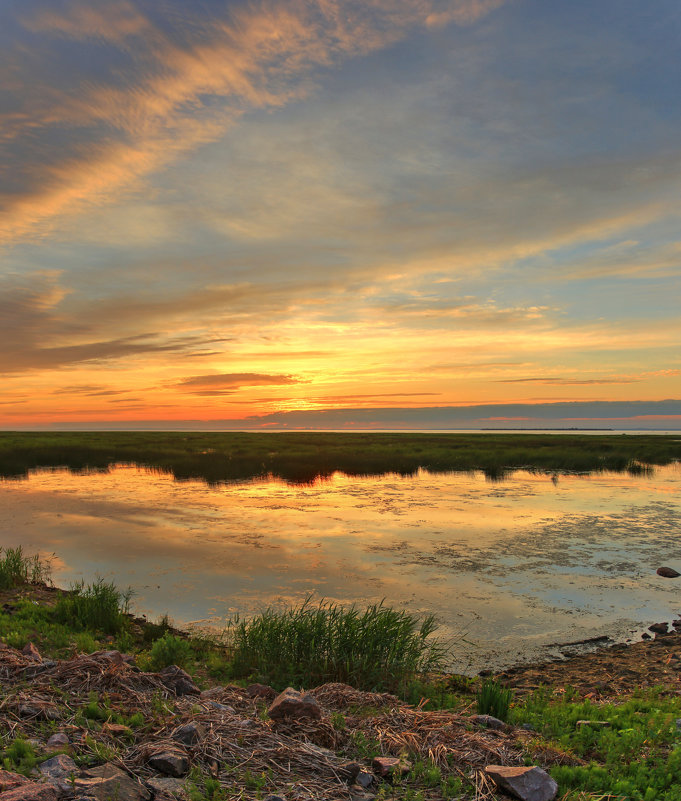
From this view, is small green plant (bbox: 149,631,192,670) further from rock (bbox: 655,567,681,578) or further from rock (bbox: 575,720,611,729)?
rock (bbox: 655,567,681,578)

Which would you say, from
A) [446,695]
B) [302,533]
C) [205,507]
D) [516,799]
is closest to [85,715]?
[516,799]

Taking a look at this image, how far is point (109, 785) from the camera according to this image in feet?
14.2

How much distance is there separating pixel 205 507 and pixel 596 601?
18.7 m

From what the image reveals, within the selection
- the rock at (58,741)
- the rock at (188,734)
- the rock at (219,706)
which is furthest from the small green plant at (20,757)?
the rock at (219,706)

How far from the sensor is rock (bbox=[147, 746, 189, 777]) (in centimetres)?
475

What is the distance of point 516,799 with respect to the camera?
472cm

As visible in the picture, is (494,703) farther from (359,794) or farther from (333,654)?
(359,794)

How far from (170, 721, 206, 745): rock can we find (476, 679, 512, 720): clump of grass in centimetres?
379

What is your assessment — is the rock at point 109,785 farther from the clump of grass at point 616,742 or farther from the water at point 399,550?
the water at point 399,550

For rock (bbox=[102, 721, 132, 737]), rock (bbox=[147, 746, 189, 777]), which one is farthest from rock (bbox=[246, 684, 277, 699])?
rock (bbox=[147, 746, 189, 777])

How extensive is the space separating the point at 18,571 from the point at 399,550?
11.4 m

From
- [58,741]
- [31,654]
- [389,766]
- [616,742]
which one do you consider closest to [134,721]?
[58,741]

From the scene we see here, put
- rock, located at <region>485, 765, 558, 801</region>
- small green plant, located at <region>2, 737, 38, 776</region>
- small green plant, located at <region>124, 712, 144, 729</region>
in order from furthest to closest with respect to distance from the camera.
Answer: small green plant, located at <region>124, 712, 144, 729</region>
rock, located at <region>485, 765, 558, 801</region>
small green plant, located at <region>2, 737, 38, 776</region>

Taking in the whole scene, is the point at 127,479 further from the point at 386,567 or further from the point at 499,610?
the point at 499,610
